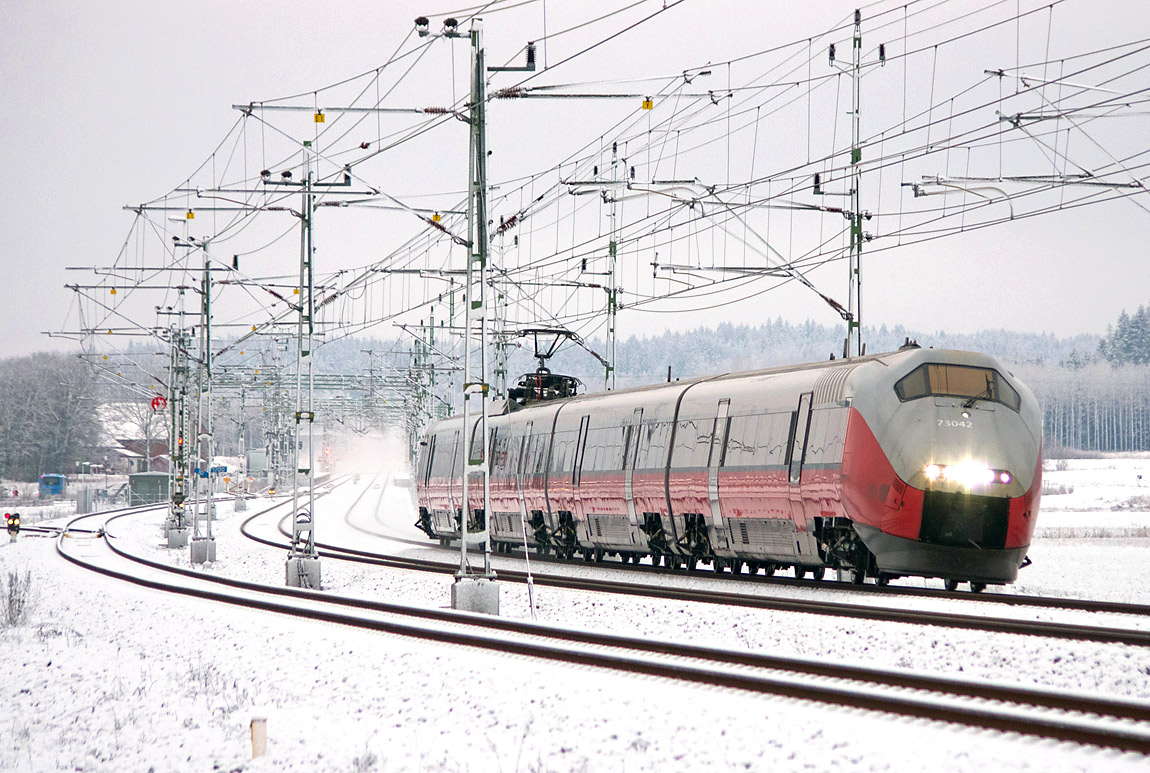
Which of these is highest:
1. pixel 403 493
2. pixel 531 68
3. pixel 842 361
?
pixel 531 68

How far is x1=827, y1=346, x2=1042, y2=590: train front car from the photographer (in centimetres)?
1895

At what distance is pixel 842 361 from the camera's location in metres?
21.5

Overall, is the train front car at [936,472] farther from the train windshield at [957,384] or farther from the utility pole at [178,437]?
the utility pole at [178,437]

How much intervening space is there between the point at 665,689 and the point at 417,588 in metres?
16.3

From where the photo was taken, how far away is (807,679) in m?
Answer: 11.1

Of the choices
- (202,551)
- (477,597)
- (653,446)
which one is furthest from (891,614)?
(202,551)

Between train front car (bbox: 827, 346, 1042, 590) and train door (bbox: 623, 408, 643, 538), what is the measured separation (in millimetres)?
7992

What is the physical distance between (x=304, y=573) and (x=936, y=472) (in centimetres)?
1504

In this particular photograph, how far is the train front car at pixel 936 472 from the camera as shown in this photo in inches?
746

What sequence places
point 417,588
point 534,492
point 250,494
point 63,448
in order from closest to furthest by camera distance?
point 417,588, point 534,492, point 250,494, point 63,448

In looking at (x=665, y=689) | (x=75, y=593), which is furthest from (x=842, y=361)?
(x=75, y=593)

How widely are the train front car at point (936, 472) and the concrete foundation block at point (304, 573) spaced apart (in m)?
13.1

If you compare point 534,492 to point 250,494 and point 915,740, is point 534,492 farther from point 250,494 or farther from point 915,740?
point 250,494

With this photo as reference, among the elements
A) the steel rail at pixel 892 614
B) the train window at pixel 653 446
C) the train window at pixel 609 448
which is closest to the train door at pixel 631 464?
the train window at pixel 653 446
